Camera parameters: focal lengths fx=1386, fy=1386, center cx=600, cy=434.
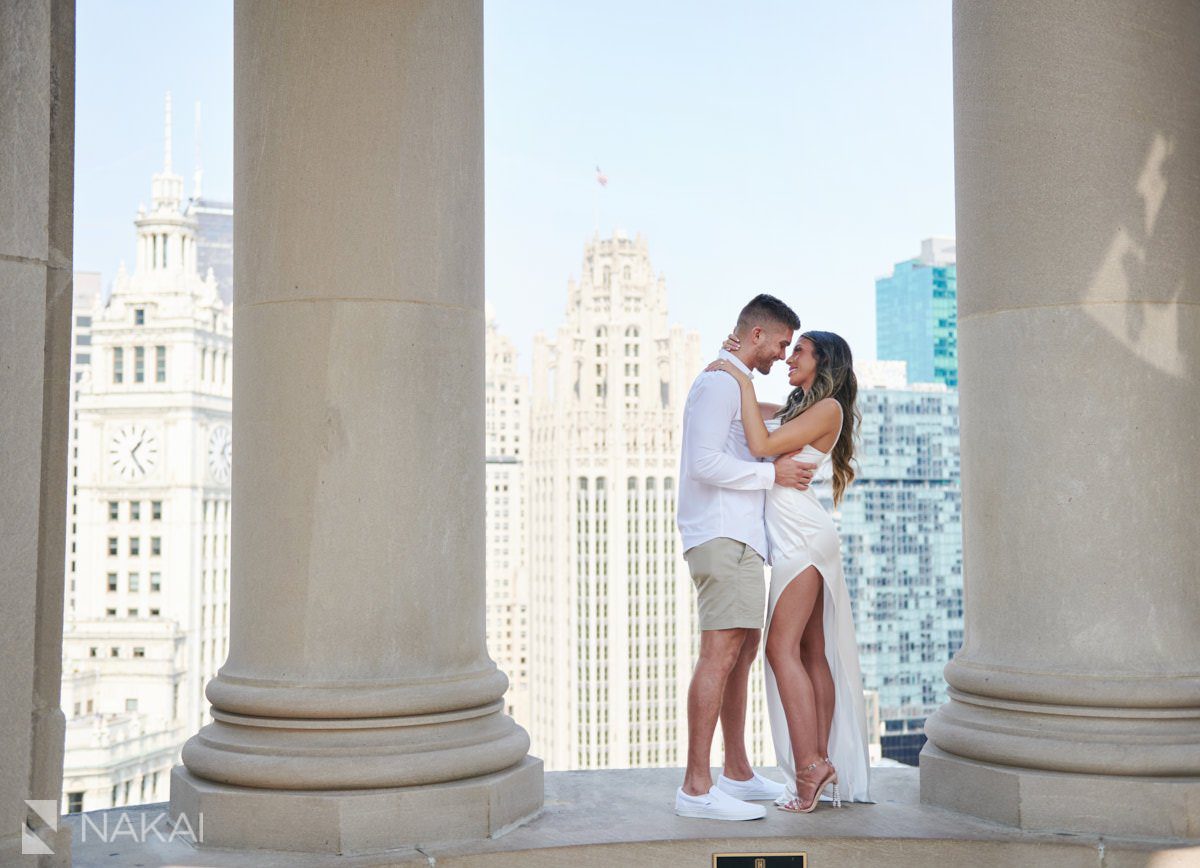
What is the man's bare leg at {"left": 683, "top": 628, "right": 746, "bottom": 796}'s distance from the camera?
16.0 metres

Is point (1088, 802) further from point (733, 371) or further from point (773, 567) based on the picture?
point (733, 371)

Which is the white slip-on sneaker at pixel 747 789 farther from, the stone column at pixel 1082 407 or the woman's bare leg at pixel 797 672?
the stone column at pixel 1082 407

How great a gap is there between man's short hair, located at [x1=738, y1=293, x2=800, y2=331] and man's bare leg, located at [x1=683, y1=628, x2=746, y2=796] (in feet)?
12.0

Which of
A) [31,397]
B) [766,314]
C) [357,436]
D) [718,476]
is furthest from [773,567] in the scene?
[31,397]

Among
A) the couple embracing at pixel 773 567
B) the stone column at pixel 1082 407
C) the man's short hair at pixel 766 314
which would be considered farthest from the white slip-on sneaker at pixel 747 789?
the man's short hair at pixel 766 314

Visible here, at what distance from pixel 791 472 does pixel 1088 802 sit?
490 cm

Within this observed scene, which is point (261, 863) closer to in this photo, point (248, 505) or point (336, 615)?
point (336, 615)

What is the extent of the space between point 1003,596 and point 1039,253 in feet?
13.3

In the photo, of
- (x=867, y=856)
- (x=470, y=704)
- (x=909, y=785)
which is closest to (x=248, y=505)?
(x=470, y=704)

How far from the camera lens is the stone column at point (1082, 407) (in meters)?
15.7

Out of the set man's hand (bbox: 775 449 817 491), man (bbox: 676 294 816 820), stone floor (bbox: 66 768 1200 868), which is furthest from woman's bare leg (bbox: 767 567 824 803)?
man's hand (bbox: 775 449 817 491)

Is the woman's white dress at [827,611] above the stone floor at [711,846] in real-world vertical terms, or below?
above

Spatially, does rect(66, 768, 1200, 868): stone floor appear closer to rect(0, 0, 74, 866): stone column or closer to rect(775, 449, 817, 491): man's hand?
rect(0, 0, 74, 866): stone column

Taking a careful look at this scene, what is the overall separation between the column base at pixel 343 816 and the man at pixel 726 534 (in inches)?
102
